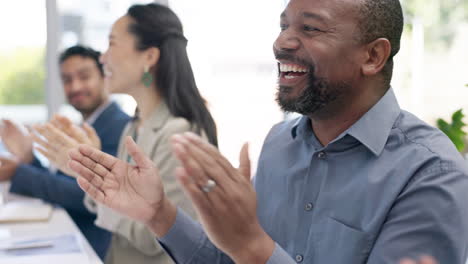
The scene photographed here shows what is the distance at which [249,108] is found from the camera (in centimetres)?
399

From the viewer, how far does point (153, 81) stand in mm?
2115

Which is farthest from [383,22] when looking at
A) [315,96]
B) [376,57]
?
[315,96]

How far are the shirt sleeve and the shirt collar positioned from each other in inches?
5.0

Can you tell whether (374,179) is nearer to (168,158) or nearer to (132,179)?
(132,179)

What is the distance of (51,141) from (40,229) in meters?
0.33

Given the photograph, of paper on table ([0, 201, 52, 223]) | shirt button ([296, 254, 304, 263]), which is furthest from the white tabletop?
shirt button ([296, 254, 304, 263])

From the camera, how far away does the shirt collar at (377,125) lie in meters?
1.11

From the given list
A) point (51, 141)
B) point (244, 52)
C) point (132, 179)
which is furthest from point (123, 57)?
point (244, 52)

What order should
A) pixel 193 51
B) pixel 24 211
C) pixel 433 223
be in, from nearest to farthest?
pixel 433 223
pixel 24 211
pixel 193 51

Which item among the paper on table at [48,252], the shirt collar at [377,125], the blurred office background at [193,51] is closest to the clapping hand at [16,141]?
the paper on table at [48,252]

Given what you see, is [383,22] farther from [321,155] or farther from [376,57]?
[321,155]

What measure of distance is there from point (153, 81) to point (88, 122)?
0.81 m

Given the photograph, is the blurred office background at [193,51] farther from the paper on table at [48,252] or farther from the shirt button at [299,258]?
the shirt button at [299,258]

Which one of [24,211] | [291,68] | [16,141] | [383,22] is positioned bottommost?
[24,211]
